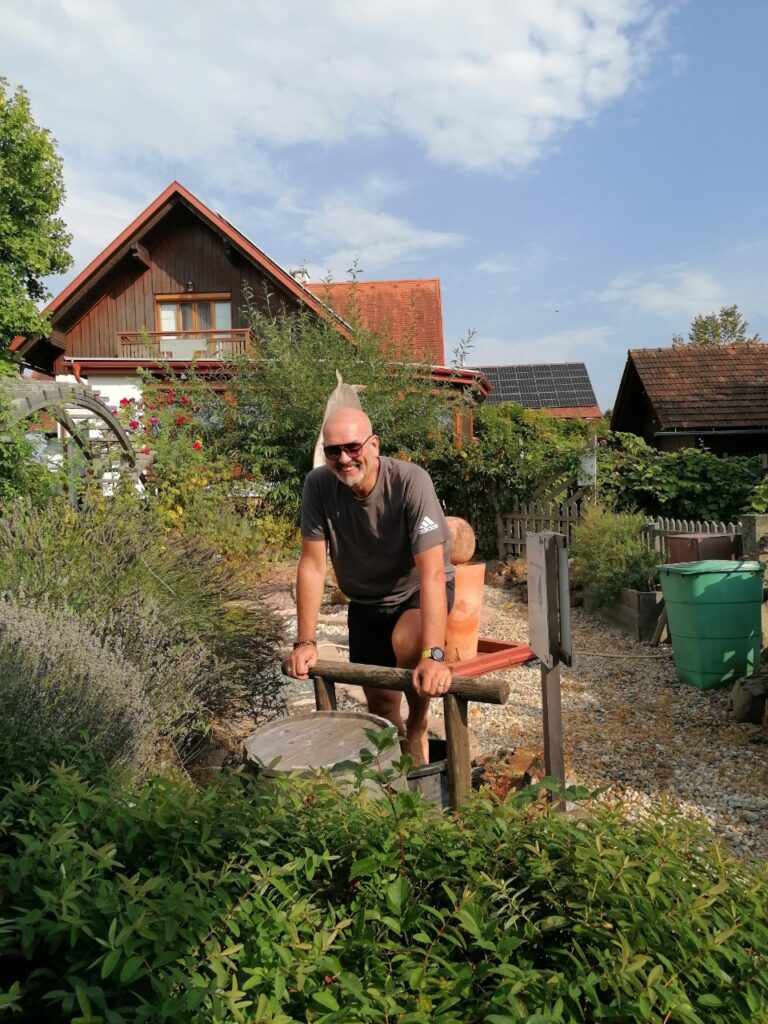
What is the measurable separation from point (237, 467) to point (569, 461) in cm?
511

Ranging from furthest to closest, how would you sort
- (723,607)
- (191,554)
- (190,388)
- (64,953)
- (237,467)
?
(190,388)
(237,467)
(723,607)
(191,554)
(64,953)

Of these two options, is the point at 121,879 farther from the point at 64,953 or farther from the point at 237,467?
the point at 237,467

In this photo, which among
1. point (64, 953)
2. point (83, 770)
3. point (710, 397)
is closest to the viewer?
point (64, 953)

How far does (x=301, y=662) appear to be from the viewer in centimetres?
296

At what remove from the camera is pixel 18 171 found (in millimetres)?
13016

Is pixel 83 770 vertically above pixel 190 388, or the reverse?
pixel 190 388

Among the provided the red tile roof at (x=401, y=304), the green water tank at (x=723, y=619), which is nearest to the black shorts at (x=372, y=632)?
the green water tank at (x=723, y=619)

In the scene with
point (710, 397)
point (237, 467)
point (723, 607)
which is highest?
point (710, 397)

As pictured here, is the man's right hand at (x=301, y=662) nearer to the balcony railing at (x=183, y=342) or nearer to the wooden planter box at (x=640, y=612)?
the wooden planter box at (x=640, y=612)

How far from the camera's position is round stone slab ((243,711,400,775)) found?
2.29m

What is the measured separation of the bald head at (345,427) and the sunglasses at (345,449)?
0.05 ft

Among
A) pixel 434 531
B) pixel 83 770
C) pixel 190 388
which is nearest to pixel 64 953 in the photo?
pixel 83 770

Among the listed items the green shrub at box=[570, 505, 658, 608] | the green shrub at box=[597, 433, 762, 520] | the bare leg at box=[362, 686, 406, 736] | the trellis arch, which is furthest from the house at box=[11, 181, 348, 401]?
the bare leg at box=[362, 686, 406, 736]

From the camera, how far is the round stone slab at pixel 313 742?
229 centimetres
